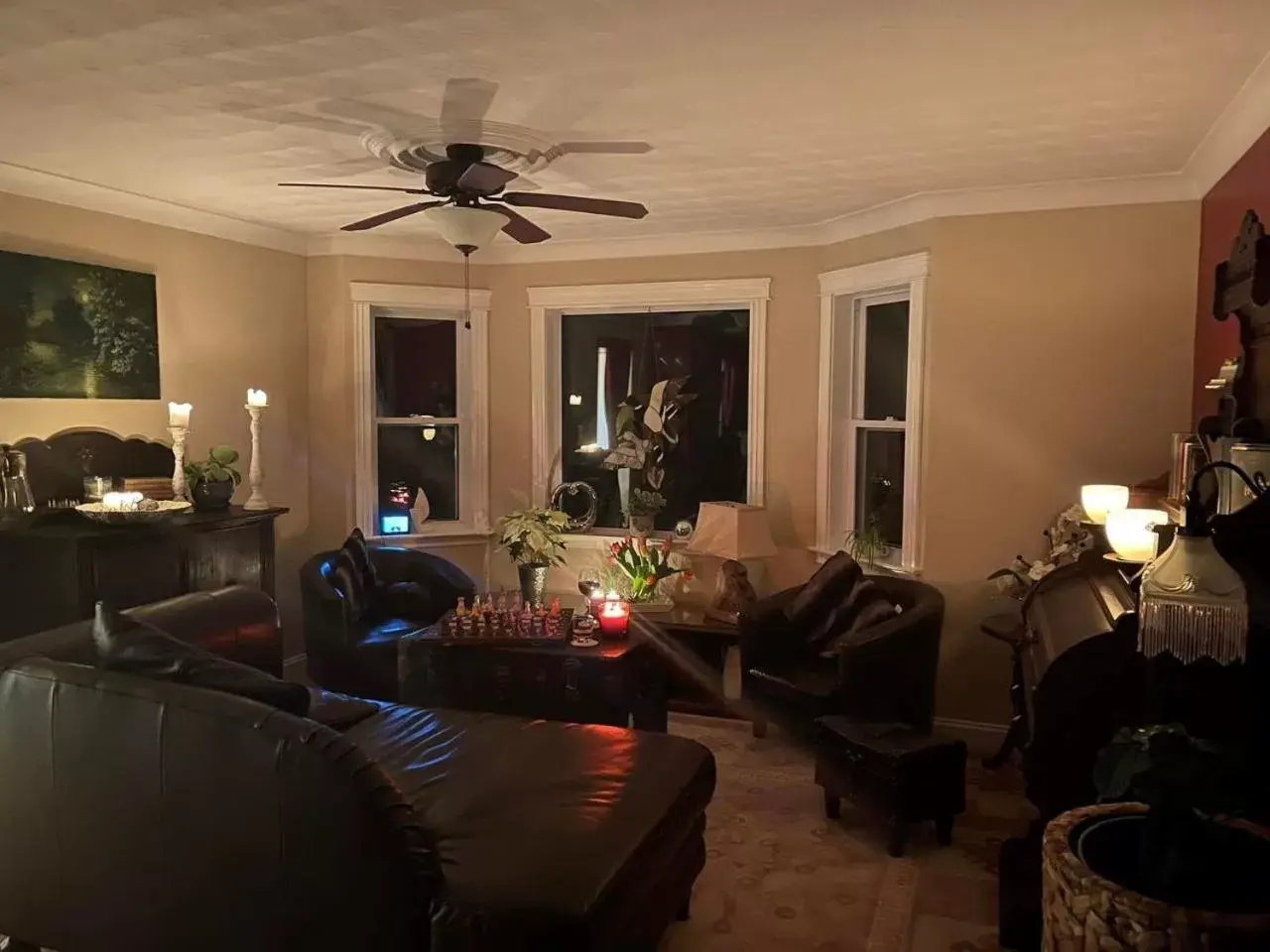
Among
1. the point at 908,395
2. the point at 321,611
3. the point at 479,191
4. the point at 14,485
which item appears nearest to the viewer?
the point at 479,191

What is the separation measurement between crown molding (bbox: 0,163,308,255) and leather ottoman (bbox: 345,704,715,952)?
281cm

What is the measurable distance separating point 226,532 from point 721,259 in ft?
10.1

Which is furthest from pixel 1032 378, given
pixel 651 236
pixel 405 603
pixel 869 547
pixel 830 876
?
pixel 405 603

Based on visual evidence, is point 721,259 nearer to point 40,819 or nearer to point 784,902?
point 784,902

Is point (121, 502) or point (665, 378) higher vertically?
point (665, 378)

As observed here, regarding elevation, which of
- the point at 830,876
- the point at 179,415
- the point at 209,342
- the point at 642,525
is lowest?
the point at 830,876

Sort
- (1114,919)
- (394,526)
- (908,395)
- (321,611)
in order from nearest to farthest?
1. (1114,919)
2. (908,395)
3. (321,611)
4. (394,526)

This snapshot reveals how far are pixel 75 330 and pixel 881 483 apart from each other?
4064 millimetres

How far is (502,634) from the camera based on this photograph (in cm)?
430

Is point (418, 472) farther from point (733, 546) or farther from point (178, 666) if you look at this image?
point (178, 666)

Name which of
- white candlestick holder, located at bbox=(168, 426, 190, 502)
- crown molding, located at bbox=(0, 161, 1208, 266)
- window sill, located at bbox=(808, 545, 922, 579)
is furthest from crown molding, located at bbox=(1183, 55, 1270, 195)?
white candlestick holder, located at bbox=(168, 426, 190, 502)

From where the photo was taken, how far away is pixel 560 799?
2.68 m

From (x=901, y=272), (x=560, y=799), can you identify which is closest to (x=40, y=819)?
(x=560, y=799)

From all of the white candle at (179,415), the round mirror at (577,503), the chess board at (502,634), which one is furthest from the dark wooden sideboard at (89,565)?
the round mirror at (577,503)
